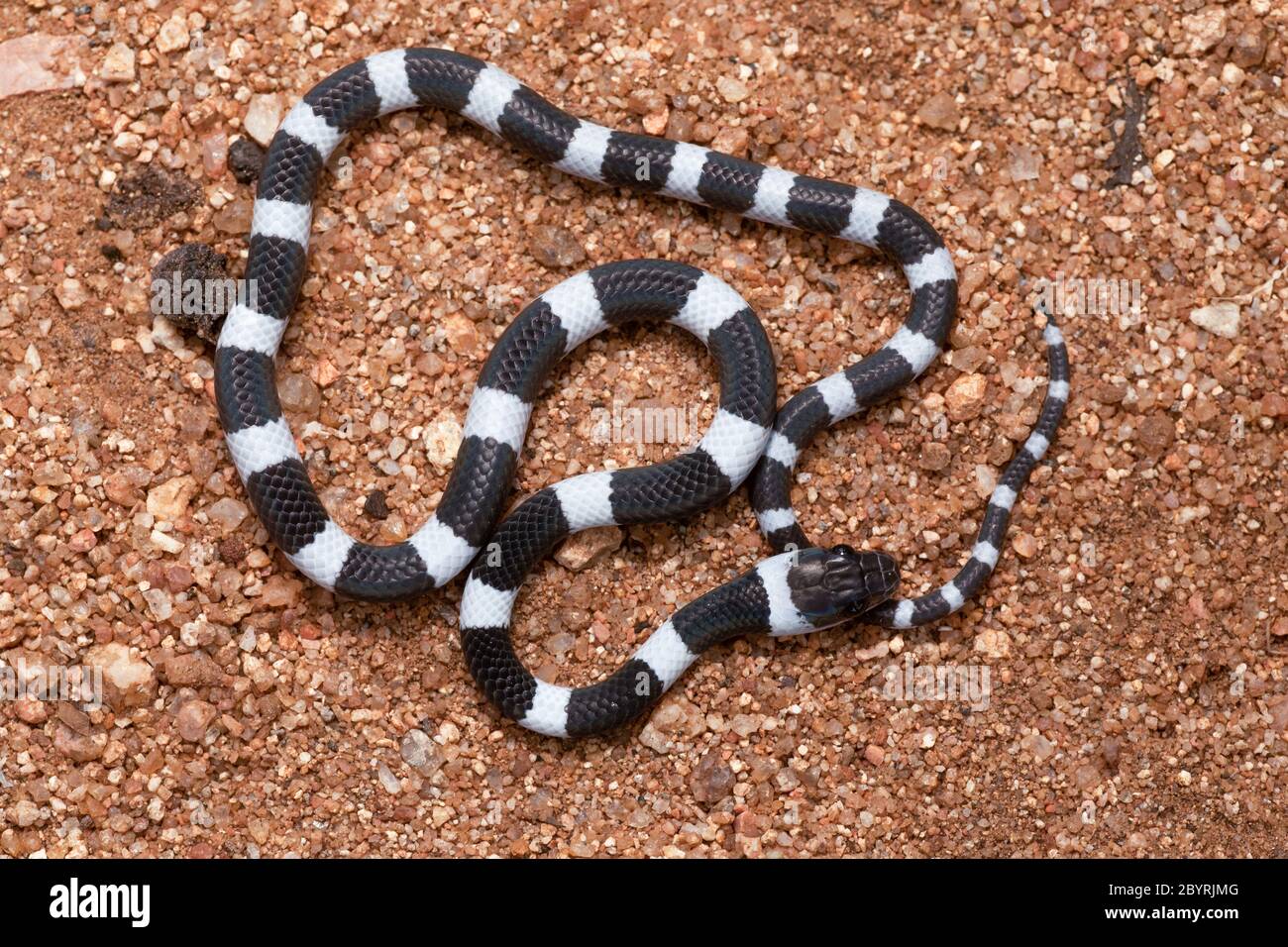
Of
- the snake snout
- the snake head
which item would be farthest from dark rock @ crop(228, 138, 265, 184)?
the snake snout

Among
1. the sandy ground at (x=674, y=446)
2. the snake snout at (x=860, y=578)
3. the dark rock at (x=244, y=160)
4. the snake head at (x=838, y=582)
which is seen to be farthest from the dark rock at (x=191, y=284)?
the snake snout at (x=860, y=578)

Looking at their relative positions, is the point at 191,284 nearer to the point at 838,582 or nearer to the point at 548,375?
the point at 548,375

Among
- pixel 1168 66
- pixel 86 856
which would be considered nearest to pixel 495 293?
pixel 86 856

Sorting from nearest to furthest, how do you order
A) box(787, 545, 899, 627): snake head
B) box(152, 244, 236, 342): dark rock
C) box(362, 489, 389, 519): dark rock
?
box(787, 545, 899, 627): snake head
box(152, 244, 236, 342): dark rock
box(362, 489, 389, 519): dark rock

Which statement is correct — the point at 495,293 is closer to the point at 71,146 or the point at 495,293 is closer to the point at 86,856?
the point at 71,146

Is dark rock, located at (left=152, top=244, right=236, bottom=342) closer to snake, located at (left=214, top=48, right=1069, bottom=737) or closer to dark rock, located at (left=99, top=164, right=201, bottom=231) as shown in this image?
snake, located at (left=214, top=48, right=1069, bottom=737)

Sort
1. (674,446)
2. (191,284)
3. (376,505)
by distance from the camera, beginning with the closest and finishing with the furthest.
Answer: (191,284), (376,505), (674,446)

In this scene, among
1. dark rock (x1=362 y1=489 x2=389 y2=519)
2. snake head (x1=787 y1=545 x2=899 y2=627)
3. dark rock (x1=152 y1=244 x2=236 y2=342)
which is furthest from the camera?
dark rock (x1=362 y1=489 x2=389 y2=519)

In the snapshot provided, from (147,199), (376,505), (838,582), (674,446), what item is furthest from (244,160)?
(838,582)
